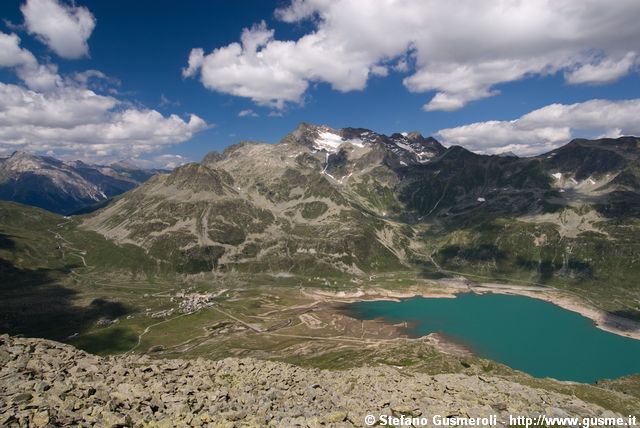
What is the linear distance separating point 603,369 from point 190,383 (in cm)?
21731

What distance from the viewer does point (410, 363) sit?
15100 cm

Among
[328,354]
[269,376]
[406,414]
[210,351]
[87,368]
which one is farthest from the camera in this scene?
[210,351]

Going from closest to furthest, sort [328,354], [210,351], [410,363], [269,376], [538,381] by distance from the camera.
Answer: [269,376] → [538,381] → [410,363] → [328,354] → [210,351]

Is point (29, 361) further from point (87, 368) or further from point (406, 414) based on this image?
point (406, 414)

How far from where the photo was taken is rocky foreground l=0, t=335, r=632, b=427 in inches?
1432

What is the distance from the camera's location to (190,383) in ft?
169

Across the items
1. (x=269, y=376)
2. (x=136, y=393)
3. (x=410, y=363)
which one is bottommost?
(x=410, y=363)

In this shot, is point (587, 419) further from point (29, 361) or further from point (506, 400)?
point (29, 361)

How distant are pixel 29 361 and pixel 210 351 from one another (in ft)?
533

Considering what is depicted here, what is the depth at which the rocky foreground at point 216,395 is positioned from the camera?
36.4 m

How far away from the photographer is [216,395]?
155 ft

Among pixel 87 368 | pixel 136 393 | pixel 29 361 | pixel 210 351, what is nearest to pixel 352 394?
pixel 136 393

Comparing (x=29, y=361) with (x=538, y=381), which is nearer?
(x=29, y=361)

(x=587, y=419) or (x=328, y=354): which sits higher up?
(x=587, y=419)
